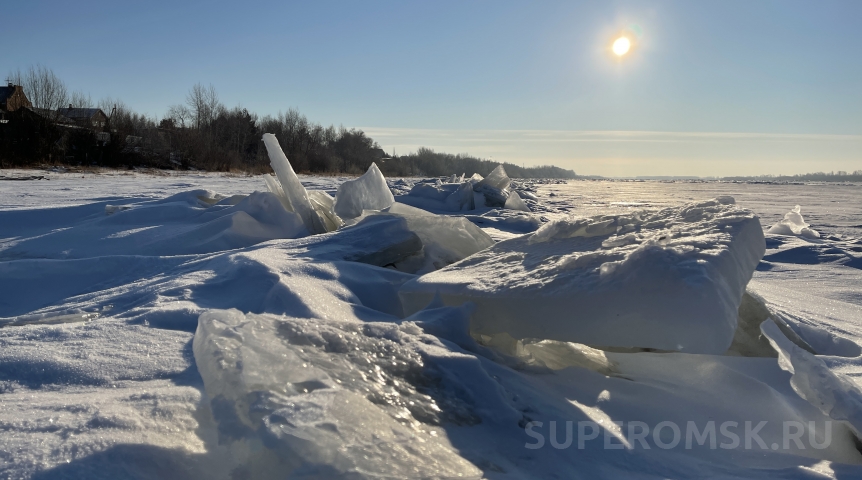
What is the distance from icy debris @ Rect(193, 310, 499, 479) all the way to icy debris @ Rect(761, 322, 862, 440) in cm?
76

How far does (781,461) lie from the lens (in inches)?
43.3

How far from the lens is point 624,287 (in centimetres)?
140

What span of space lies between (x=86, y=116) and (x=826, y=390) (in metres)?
25.5

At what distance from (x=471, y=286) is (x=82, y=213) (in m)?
4.29

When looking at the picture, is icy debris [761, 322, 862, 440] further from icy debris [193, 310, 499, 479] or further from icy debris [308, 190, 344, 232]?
icy debris [308, 190, 344, 232]

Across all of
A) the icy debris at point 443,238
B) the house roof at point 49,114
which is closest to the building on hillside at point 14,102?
the house roof at point 49,114

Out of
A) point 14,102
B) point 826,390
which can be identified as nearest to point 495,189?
point 826,390

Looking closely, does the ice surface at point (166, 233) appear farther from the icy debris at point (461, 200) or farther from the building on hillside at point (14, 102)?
the building on hillside at point (14, 102)

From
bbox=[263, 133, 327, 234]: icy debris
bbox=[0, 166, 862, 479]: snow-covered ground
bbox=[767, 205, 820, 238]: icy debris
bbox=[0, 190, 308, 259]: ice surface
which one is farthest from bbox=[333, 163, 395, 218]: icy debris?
bbox=[767, 205, 820, 238]: icy debris

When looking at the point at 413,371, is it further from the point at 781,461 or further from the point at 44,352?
the point at 44,352

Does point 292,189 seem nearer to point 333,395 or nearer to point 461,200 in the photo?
point 333,395

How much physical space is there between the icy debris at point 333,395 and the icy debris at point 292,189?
2.46 m

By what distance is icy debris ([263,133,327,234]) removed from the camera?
142 inches

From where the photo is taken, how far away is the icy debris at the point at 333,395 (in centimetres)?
82
